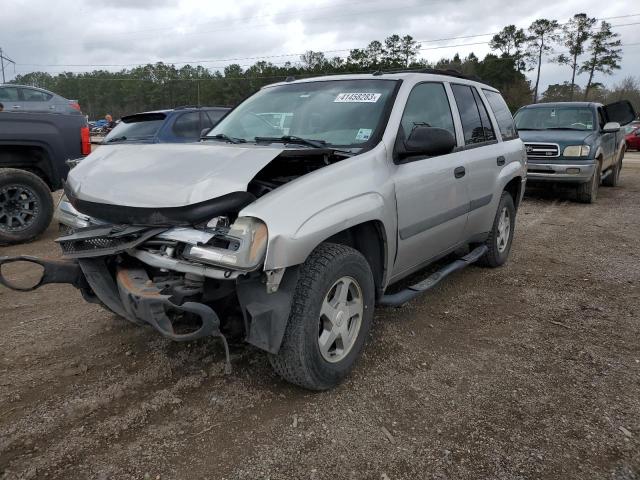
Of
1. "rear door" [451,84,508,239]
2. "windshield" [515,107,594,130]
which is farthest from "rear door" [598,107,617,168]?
"rear door" [451,84,508,239]

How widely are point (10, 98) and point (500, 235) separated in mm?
16857

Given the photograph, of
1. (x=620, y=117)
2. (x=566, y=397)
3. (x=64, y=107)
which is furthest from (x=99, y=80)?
(x=566, y=397)

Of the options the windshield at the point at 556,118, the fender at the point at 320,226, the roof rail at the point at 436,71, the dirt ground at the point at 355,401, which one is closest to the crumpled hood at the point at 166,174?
the fender at the point at 320,226

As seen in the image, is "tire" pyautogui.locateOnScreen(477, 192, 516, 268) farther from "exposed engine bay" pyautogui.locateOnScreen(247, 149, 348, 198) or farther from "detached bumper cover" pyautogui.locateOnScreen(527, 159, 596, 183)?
"detached bumper cover" pyautogui.locateOnScreen(527, 159, 596, 183)

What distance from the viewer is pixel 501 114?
514cm

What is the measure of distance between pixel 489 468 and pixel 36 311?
3624mm

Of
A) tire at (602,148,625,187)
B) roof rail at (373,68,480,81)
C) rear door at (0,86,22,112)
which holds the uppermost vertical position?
rear door at (0,86,22,112)

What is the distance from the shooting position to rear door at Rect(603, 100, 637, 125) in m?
10.2

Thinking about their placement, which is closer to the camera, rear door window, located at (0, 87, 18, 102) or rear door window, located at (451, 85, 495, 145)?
rear door window, located at (451, 85, 495, 145)

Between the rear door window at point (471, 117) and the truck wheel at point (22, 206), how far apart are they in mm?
4924

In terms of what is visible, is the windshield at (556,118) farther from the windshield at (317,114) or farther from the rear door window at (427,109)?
the windshield at (317,114)

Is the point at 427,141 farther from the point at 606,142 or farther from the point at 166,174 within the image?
the point at 606,142

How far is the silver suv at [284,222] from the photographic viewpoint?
2424 mm

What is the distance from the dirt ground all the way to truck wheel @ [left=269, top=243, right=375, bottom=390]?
19 cm
